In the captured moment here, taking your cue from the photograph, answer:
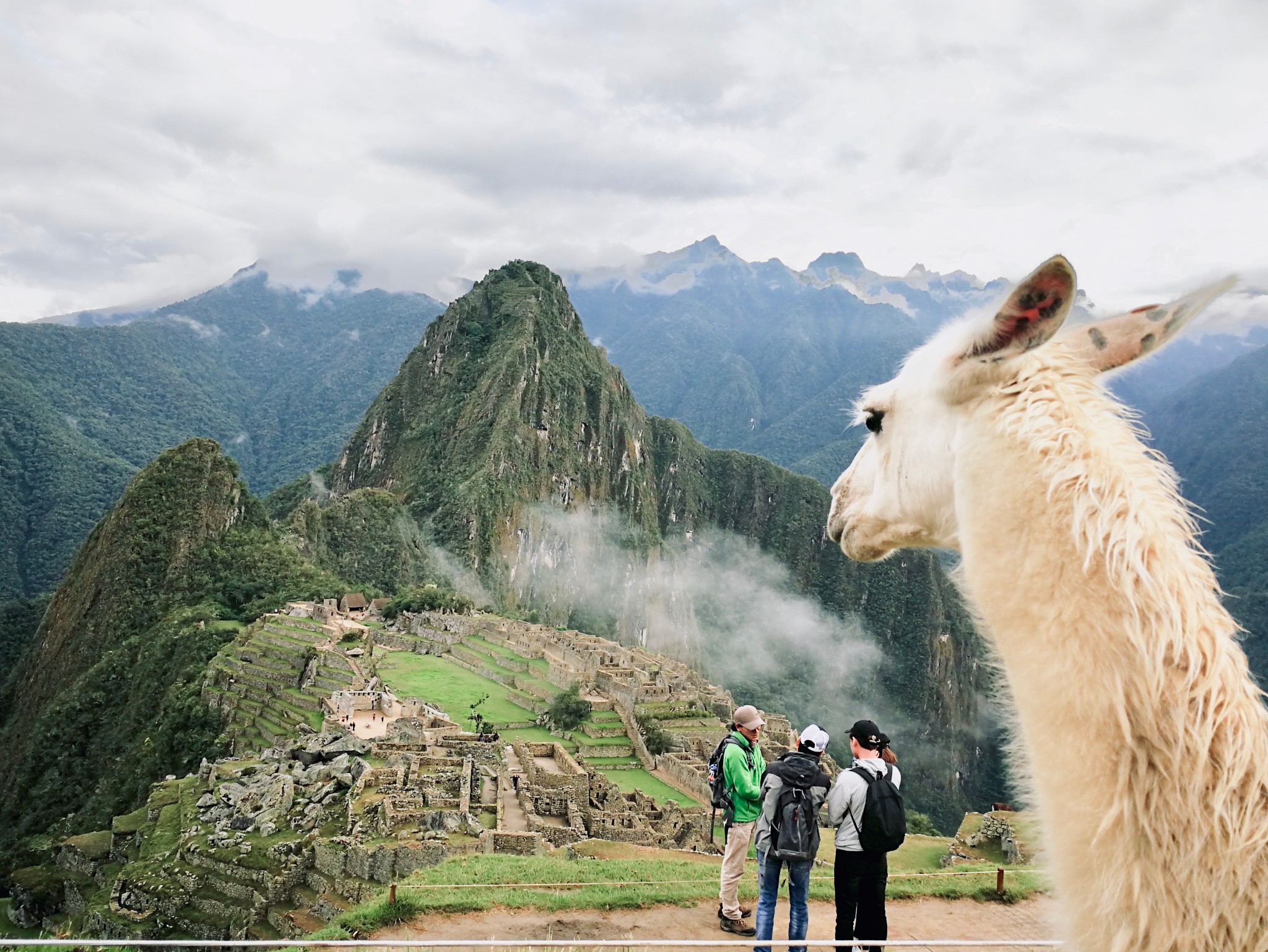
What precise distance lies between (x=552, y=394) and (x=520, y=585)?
71.4ft

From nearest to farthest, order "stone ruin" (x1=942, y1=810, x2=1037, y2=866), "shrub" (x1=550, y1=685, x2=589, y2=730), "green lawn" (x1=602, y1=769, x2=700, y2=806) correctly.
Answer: "stone ruin" (x1=942, y1=810, x2=1037, y2=866), "green lawn" (x1=602, y1=769, x2=700, y2=806), "shrub" (x1=550, y1=685, x2=589, y2=730)

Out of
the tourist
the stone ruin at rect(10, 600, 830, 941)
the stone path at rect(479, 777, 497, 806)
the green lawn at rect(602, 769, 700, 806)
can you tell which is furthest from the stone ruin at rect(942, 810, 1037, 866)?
the green lawn at rect(602, 769, 700, 806)

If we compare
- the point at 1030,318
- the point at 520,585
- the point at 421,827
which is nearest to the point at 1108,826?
the point at 1030,318

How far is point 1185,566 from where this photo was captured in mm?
1145

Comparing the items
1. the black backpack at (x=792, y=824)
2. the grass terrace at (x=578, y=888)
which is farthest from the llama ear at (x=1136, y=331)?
the grass terrace at (x=578, y=888)

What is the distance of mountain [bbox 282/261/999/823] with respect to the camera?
2827 inches

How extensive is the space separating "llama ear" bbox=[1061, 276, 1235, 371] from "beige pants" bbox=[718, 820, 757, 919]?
4386 millimetres

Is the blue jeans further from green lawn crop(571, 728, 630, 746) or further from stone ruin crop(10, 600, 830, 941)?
green lawn crop(571, 728, 630, 746)

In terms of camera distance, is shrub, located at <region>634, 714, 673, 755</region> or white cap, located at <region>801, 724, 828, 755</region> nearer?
white cap, located at <region>801, 724, 828, 755</region>

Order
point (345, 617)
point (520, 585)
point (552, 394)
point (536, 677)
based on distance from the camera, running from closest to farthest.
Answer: point (536, 677)
point (345, 617)
point (520, 585)
point (552, 394)

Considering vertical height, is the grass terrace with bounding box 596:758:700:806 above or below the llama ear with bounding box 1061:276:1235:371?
below

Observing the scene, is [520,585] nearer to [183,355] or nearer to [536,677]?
[536,677]

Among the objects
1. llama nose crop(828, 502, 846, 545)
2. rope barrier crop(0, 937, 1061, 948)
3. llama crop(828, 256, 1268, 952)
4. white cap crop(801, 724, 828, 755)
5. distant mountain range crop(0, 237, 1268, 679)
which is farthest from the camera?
distant mountain range crop(0, 237, 1268, 679)

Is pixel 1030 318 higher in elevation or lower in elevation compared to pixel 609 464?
lower
